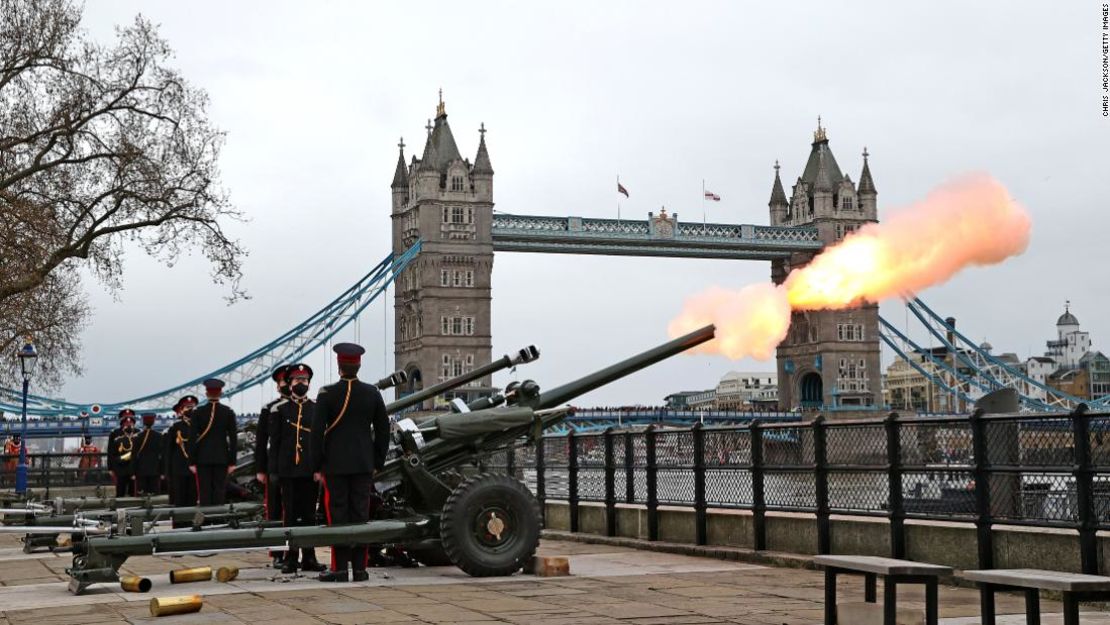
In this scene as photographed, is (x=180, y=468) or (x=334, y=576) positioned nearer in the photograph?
(x=334, y=576)

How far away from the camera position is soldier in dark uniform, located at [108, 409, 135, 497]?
21.1m

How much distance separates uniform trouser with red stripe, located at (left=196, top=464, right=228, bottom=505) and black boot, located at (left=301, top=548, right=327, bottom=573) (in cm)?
387

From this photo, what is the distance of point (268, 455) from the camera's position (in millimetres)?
12938

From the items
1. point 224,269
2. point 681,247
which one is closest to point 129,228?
point 224,269

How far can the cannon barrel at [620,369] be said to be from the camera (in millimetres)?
12641

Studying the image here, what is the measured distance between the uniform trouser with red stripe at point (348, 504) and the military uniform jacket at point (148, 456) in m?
9.79

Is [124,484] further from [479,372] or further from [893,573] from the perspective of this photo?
[893,573]

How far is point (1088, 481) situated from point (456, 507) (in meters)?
4.78

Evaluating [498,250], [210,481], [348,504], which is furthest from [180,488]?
[498,250]

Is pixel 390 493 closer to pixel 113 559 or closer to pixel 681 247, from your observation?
pixel 113 559

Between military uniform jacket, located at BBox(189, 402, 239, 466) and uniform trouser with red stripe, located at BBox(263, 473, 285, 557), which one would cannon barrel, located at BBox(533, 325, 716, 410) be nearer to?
uniform trouser with red stripe, located at BBox(263, 473, 285, 557)

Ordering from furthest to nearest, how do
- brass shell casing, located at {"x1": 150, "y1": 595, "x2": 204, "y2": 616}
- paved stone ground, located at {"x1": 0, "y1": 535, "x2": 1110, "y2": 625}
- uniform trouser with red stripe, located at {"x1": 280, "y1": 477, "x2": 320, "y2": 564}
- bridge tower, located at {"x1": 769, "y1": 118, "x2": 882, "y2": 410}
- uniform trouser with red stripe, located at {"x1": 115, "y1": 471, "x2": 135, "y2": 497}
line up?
1. bridge tower, located at {"x1": 769, "y1": 118, "x2": 882, "y2": 410}
2. uniform trouser with red stripe, located at {"x1": 115, "y1": 471, "x2": 135, "y2": 497}
3. uniform trouser with red stripe, located at {"x1": 280, "y1": 477, "x2": 320, "y2": 564}
4. brass shell casing, located at {"x1": 150, "y1": 595, "x2": 204, "y2": 616}
5. paved stone ground, located at {"x1": 0, "y1": 535, "x2": 1110, "y2": 625}

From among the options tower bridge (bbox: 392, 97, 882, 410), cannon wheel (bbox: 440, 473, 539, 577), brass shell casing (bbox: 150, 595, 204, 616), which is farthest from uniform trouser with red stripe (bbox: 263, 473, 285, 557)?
tower bridge (bbox: 392, 97, 882, 410)

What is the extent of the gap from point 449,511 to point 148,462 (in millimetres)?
10123
